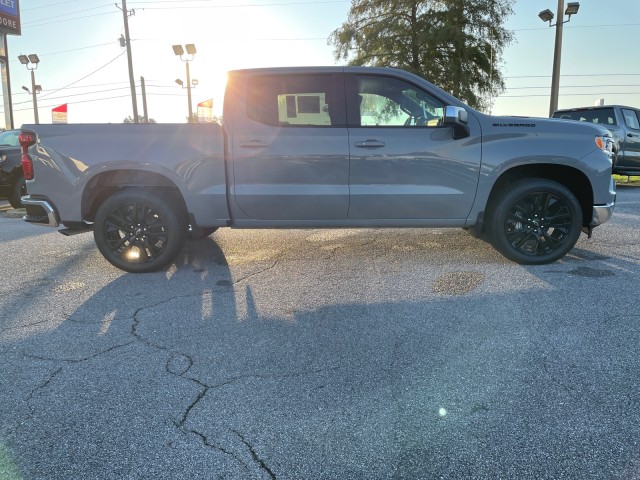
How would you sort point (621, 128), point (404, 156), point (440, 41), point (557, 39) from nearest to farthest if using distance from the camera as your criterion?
1. point (404, 156)
2. point (621, 128)
3. point (557, 39)
4. point (440, 41)

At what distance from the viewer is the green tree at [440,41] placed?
2141 centimetres

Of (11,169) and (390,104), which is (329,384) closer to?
(390,104)

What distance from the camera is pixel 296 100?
189 inches

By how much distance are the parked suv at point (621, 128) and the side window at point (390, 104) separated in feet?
29.8

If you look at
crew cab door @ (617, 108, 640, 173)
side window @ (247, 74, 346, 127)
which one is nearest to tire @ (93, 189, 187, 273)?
side window @ (247, 74, 346, 127)

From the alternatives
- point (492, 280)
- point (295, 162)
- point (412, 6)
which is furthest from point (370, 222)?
point (412, 6)

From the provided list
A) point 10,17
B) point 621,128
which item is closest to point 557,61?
point 621,128

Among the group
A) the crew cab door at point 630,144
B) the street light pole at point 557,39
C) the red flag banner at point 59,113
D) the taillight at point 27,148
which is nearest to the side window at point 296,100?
the taillight at point 27,148

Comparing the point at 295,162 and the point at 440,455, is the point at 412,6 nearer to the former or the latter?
the point at 295,162

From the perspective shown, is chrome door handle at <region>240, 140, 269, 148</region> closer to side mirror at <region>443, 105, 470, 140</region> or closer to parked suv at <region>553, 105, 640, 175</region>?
side mirror at <region>443, 105, 470, 140</region>

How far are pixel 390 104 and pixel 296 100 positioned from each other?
97 centimetres

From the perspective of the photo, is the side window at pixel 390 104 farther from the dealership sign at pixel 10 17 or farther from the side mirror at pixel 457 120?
the dealership sign at pixel 10 17

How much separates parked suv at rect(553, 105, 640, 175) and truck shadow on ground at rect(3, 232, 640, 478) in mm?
9422

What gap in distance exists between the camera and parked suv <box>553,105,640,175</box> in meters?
11.9
